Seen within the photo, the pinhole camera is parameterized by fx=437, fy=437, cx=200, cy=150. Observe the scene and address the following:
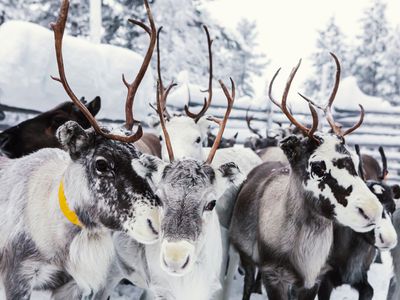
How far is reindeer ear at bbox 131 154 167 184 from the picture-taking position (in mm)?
2732

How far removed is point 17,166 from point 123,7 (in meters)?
15.8

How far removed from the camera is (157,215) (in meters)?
2.65

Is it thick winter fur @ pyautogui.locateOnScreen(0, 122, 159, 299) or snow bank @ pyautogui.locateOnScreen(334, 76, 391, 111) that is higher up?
snow bank @ pyautogui.locateOnScreen(334, 76, 391, 111)

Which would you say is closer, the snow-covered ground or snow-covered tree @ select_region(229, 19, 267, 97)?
the snow-covered ground

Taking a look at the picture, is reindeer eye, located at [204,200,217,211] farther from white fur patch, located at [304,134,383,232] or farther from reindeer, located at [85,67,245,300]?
white fur patch, located at [304,134,383,232]

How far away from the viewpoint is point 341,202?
317 centimetres

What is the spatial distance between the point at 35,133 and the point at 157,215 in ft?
7.87

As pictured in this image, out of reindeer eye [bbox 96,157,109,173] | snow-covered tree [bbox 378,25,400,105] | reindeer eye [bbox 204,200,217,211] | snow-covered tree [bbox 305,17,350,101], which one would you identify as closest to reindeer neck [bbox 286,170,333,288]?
reindeer eye [bbox 204,200,217,211]

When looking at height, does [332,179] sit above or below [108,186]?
above

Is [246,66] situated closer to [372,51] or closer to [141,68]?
[372,51]

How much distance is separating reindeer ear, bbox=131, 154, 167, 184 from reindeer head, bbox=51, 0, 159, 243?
36 mm

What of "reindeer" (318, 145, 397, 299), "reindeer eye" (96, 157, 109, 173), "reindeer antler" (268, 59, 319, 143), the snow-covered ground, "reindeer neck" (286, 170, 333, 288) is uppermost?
"reindeer antler" (268, 59, 319, 143)

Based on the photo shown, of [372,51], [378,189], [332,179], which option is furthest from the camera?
[372,51]

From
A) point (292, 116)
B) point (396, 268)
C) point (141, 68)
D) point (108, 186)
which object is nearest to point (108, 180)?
point (108, 186)
